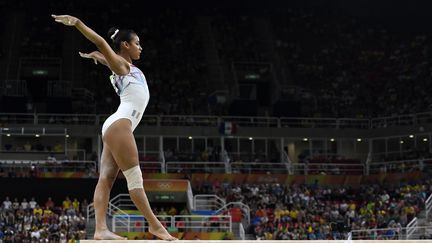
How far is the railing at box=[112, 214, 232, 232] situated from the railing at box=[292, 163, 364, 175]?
31.0 ft

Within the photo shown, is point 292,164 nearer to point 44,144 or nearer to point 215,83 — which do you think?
point 215,83

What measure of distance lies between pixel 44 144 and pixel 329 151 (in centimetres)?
1427

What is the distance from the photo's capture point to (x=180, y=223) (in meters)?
32.4

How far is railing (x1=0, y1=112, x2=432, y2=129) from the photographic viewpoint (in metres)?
42.4

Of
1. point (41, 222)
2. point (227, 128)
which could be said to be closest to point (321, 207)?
point (227, 128)

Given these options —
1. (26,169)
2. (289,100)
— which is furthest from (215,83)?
(26,169)

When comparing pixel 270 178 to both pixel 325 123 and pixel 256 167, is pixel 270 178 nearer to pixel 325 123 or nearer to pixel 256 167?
pixel 256 167

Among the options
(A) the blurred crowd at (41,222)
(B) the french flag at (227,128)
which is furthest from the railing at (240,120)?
(A) the blurred crowd at (41,222)

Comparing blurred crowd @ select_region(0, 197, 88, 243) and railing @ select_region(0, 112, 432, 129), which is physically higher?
railing @ select_region(0, 112, 432, 129)

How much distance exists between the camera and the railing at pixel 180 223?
100 feet

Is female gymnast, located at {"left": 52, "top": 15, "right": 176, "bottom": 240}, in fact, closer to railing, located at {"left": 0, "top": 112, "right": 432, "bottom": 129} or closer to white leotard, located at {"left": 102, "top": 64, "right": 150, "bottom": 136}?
white leotard, located at {"left": 102, "top": 64, "right": 150, "bottom": 136}

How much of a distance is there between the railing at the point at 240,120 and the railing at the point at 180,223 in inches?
415

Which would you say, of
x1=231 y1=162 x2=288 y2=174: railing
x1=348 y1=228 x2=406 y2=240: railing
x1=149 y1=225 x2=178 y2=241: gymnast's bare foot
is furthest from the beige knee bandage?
x1=231 y1=162 x2=288 y2=174: railing

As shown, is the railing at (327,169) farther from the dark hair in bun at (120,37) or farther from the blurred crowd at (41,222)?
the dark hair in bun at (120,37)
